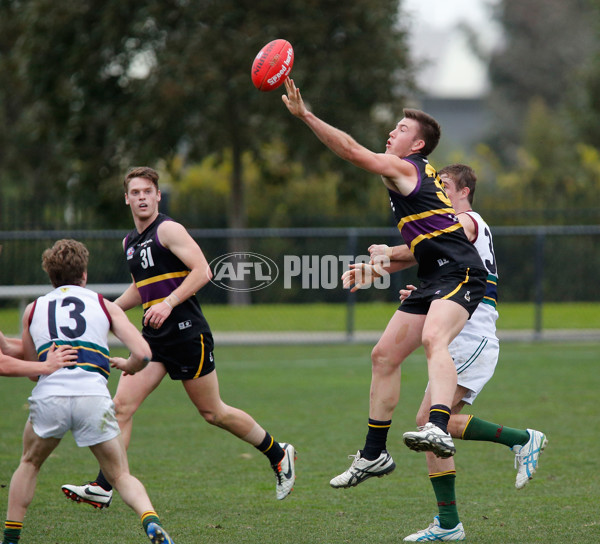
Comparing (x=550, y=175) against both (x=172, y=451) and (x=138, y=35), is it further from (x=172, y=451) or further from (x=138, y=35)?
(x=172, y=451)

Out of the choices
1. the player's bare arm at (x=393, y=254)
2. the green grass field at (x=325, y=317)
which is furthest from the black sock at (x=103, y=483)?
the green grass field at (x=325, y=317)

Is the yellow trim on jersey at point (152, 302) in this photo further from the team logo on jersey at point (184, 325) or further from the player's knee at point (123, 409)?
the player's knee at point (123, 409)

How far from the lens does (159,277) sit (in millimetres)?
5844

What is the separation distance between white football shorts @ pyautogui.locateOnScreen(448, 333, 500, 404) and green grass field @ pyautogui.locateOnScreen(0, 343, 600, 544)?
0.87 meters

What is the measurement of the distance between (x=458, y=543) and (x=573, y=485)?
169cm

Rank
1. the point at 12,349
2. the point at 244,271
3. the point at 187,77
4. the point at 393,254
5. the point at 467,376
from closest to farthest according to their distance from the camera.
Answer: the point at 12,349, the point at 467,376, the point at 393,254, the point at 244,271, the point at 187,77

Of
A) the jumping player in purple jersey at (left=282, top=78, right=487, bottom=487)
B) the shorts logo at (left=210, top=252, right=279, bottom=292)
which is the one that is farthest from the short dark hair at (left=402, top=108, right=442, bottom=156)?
the shorts logo at (left=210, top=252, right=279, bottom=292)

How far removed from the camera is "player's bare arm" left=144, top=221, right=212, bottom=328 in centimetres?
562

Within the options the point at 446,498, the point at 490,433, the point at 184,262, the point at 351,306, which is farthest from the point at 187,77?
the point at 446,498

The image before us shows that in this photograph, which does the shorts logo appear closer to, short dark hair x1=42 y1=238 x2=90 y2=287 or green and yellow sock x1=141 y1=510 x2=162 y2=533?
short dark hair x1=42 y1=238 x2=90 y2=287

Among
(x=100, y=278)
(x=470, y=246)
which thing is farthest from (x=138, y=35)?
(x=470, y=246)

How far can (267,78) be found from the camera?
5965 mm

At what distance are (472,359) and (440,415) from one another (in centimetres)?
67

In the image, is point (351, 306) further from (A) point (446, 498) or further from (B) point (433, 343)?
(B) point (433, 343)
